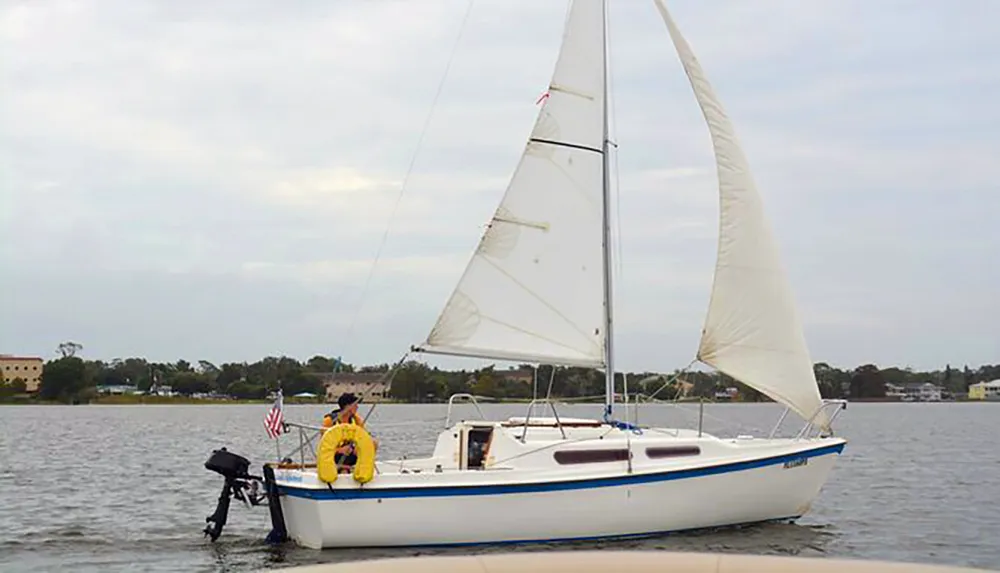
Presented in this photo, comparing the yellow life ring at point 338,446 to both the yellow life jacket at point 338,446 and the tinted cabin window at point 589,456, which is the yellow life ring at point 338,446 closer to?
the yellow life jacket at point 338,446

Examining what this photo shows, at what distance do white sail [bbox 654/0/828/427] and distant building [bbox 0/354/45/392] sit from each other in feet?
531

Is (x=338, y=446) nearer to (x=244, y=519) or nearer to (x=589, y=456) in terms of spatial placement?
(x=589, y=456)

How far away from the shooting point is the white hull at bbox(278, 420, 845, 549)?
16.8 metres

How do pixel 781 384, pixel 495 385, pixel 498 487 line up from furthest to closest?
pixel 495 385, pixel 781 384, pixel 498 487

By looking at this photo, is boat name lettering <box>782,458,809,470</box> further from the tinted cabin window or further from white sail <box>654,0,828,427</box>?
the tinted cabin window

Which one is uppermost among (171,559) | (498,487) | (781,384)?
(781,384)

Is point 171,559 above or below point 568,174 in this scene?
below

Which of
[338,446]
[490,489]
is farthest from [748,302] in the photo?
[338,446]

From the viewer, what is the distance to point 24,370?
17388 centimetres

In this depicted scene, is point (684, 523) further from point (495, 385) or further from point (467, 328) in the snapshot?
point (495, 385)

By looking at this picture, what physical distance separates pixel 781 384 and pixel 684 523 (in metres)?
3.00

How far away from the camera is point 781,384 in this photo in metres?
19.8

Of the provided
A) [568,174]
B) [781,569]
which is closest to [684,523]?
[568,174]

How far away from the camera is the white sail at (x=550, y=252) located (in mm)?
19250
